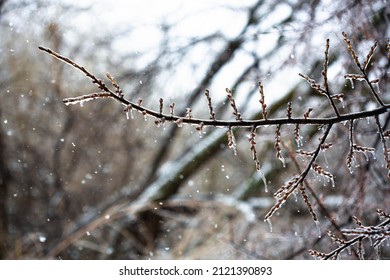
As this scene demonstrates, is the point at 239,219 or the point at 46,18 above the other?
the point at 46,18

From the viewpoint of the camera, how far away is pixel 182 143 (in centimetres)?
877

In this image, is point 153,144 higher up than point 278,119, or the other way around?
point 153,144

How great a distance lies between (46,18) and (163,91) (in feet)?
5.65

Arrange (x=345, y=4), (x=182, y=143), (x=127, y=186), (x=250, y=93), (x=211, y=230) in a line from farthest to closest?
(x=182, y=143), (x=127, y=186), (x=250, y=93), (x=211, y=230), (x=345, y=4)

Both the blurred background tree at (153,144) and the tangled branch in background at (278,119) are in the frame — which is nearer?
the tangled branch in background at (278,119)

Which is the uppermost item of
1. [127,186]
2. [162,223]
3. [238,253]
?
[127,186]

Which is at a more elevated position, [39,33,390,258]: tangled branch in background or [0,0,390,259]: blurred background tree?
[0,0,390,259]: blurred background tree

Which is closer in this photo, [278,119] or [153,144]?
[278,119]

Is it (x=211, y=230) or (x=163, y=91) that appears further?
(x=163, y=91)

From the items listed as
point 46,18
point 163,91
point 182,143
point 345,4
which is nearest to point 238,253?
point 345,4

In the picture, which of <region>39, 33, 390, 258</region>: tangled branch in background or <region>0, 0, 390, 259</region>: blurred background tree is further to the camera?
<region>0, 0, 390, 259</region>: blurred background tree

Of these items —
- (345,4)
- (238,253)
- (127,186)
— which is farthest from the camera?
(127,186)

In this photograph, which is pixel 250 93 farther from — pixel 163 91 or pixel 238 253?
pixel 238 253

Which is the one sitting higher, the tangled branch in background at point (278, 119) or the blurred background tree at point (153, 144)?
the blurred background tree at point (153, 144)
